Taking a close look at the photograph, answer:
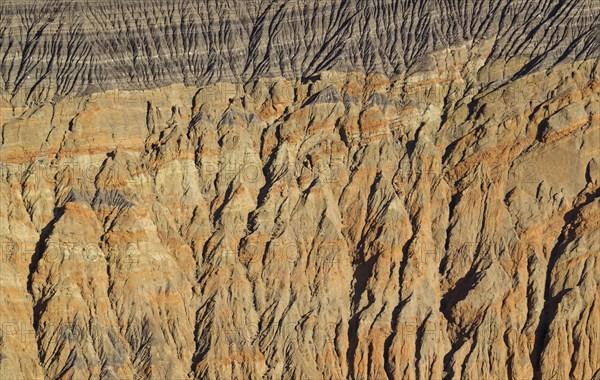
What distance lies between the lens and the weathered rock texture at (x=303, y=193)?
9350 centimetres

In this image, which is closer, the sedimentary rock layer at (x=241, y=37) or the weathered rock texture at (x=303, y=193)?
the weathered rock texture at (x=303, y=193)

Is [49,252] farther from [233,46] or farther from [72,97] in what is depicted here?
[233,46]

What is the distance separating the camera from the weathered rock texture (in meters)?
93.5

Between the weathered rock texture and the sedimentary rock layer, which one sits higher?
the sedimentary rock layer

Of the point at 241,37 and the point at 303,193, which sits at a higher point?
the point at 241,37

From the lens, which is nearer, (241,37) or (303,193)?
(303,193)

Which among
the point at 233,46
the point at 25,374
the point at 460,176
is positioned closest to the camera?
the point at 25,374

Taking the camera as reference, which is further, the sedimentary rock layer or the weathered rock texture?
the sedimentary rock layer

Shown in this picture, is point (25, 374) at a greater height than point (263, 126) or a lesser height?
lesser

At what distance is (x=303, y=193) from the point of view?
99125 mm

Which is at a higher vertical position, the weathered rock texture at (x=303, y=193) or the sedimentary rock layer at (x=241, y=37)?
the sedimentary rock layer at (x=241, y=37)

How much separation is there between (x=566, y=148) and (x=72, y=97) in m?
27.1

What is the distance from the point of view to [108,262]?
95938mm

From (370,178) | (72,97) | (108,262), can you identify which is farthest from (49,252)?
Result: (370,178)
